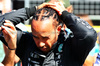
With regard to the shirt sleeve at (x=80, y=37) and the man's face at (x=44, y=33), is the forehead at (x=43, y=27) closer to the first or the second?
the man's face at (x=44, y=33)

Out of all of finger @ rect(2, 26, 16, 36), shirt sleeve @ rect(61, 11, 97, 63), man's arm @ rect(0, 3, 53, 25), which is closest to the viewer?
shirt sleeve @ rect(61, 11, 97, 63)

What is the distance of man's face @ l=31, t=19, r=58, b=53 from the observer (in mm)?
1882

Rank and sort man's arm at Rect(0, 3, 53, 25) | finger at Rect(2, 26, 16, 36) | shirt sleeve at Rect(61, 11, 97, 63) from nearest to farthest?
shirt sleeve at Rect(61, 11, 97, 63) < finger at Rect(2, 26, 16, 36) < man's arm at Rect(0, 3, 53, 25)

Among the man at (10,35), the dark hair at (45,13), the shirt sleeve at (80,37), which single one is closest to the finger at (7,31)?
the man at (10,35)

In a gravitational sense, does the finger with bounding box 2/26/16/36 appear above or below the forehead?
below

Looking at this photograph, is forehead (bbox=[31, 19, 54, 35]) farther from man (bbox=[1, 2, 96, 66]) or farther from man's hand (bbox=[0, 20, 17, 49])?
man's hand (bbox=[0, 20, 17, 49])

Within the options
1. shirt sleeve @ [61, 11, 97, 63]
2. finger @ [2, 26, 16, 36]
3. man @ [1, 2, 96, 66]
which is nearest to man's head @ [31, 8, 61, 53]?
man @ [1, 2, 96, 66]

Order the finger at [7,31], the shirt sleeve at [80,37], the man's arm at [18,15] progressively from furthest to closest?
the man's arm at [18,15]
the finger at [7,31]
the shirt sleeve at [80,37]

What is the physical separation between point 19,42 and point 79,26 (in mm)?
647

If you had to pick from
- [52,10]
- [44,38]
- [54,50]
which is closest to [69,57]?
[54,50]

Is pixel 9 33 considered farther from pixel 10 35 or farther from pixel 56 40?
pixel 56 40

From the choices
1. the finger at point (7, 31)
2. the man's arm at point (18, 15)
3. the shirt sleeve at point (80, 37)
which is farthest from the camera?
the man's arm at point (18, 15)

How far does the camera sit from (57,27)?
77.8 inches

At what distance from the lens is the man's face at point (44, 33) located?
6.17ft
